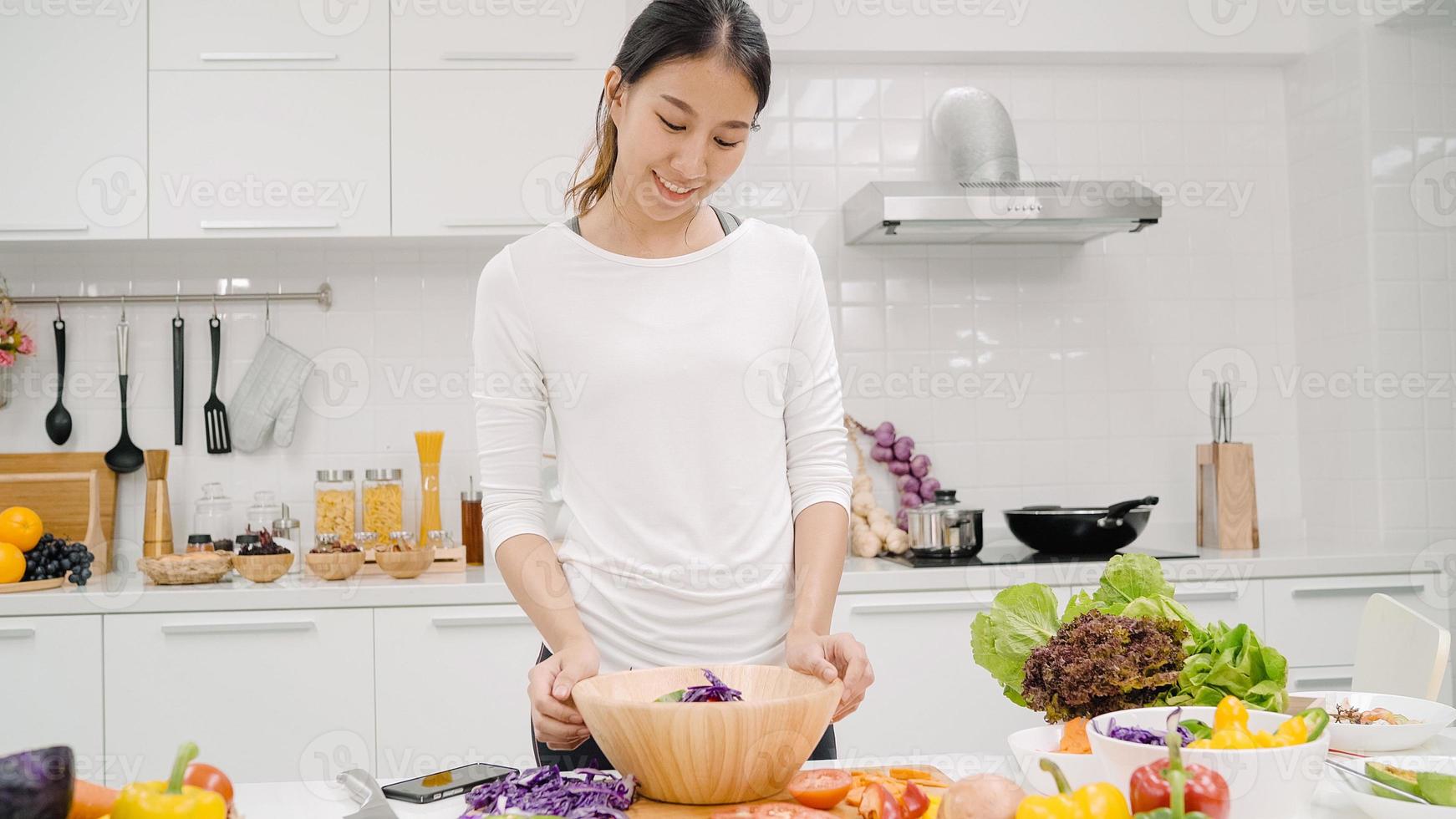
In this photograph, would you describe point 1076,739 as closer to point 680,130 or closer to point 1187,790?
point 1187,790

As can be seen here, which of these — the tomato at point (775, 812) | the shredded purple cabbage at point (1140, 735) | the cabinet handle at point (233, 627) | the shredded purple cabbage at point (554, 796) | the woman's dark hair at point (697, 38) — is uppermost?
the woman's dark hair at point (697, 38)

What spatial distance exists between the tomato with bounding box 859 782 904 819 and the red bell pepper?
0.18m

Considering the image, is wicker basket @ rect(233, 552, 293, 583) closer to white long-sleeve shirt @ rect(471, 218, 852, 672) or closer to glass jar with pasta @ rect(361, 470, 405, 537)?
glass jar with pasta @ rect(361, 470, 405, 537)

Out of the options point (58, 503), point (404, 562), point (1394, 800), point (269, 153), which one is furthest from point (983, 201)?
point (58, 503)

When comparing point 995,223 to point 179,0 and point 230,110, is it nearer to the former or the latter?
point 230,110

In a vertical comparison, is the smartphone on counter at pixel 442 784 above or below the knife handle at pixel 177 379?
below

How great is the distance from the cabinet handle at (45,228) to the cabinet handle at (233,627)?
39.3 inches

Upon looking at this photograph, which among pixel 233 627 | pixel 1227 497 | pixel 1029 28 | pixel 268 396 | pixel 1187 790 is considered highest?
pixel 1029 28

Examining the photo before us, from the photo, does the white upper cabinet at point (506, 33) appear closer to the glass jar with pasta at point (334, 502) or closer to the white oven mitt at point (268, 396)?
the white oven mitt at point (268, 396)

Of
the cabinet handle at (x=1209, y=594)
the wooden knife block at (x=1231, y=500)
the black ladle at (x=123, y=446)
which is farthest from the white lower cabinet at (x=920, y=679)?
the black ladle at (x=123, y=446)

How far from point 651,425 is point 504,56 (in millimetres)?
1744

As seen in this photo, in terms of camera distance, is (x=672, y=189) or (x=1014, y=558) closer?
(x=672, y=189)

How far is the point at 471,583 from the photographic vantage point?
7.95ft

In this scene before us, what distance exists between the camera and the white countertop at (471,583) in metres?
2.38
